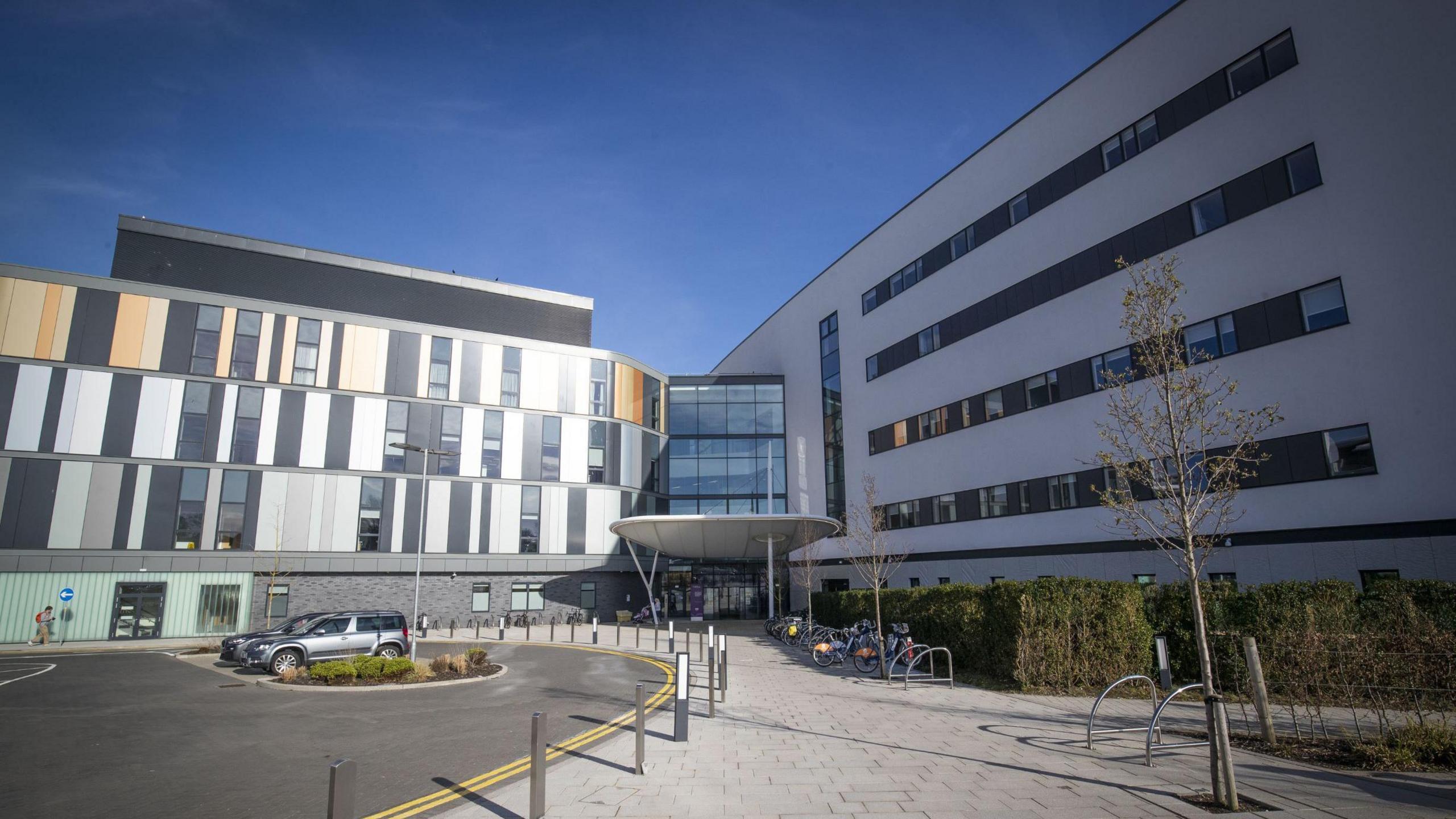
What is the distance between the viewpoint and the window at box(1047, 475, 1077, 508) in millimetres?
26359

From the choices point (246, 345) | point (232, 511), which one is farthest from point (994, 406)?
point (246, 345)

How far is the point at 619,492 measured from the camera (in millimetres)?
45812

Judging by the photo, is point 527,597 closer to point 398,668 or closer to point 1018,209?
point 398,668

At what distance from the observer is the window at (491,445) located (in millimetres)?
42031

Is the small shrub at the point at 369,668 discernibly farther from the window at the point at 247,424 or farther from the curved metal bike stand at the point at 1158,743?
the window at the point at 247,424

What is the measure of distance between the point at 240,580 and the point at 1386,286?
147ft

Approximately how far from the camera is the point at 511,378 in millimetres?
43812

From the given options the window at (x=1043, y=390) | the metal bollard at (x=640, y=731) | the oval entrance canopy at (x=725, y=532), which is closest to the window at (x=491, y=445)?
the oval entrance canopy at (x=725, y=532)

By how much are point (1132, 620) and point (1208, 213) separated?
14515 millimetres

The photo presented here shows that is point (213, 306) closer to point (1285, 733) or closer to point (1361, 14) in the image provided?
point (1285, 733)

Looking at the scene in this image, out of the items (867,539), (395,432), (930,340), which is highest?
(930,340)

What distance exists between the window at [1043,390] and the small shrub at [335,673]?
24342 mm

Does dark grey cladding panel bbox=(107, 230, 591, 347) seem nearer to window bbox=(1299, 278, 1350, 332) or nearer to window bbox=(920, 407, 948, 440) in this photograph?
window bbox=(920, 407, 948, 440)

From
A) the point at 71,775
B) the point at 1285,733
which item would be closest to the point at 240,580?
the point at 71,775
